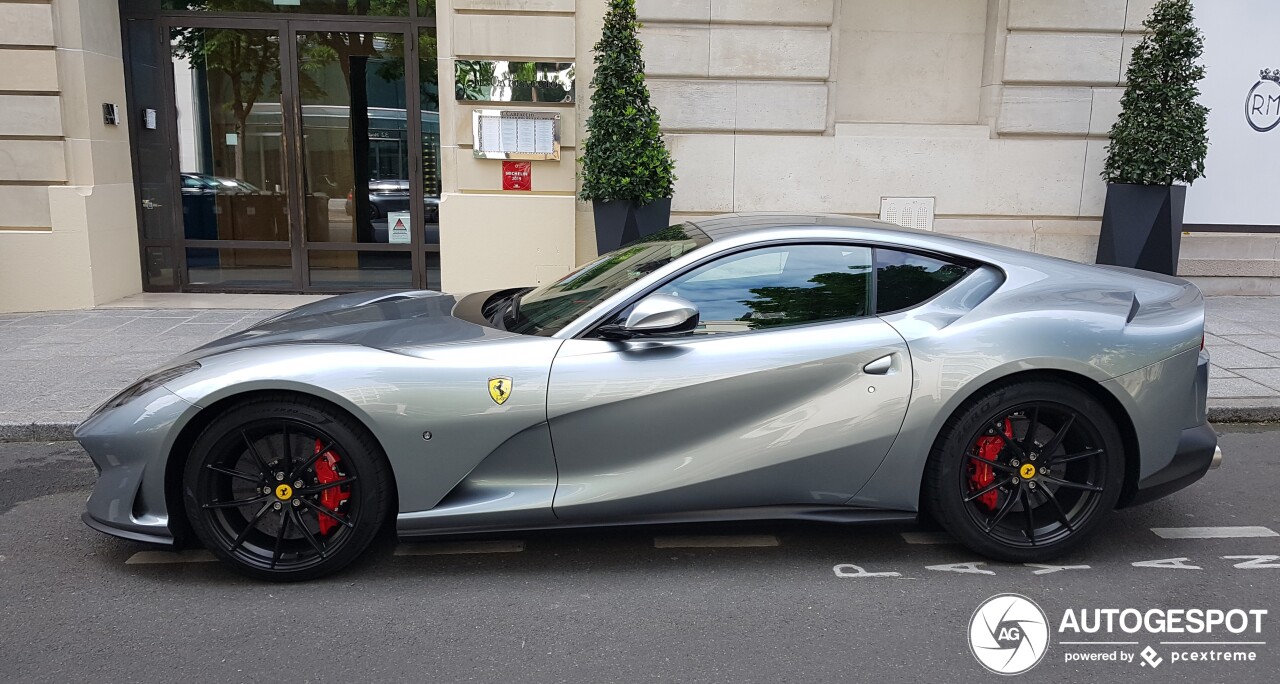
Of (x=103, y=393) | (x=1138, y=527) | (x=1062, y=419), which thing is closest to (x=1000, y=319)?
(x=1062, y=419)

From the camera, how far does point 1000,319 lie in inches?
151

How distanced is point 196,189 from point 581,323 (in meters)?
8.35

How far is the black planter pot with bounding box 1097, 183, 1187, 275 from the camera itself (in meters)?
9.11

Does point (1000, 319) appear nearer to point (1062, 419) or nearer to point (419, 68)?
point (1062, 419)

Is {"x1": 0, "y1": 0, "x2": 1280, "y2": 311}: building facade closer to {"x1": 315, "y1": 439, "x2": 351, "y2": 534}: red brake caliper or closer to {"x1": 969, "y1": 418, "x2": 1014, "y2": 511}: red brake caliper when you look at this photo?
{"x1": 315, "y1": 439, "x2": 351, "y2": 534}: red brake caliper

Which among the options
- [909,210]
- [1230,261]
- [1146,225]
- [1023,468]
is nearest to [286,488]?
[1023,468]

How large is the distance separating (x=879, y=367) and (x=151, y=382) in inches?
109

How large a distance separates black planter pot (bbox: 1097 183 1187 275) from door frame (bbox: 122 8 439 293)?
685 cm

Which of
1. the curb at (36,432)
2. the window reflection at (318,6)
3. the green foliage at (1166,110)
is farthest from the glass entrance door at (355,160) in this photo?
the green foliage at (1166,110)

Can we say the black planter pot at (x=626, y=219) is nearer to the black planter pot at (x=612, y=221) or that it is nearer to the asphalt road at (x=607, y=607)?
the black planter pot at (x=612, y=221)

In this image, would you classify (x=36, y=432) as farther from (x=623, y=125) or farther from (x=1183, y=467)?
(x=1183, y=467)

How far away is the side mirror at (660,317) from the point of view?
142 inches

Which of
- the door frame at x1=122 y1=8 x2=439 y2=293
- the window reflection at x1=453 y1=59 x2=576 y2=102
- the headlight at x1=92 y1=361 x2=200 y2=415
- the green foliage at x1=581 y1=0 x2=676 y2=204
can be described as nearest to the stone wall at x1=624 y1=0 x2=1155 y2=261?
the window reflection at x1=453 y1=59 x2=576 y2=102

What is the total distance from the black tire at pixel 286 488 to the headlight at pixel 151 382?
0.26 m
